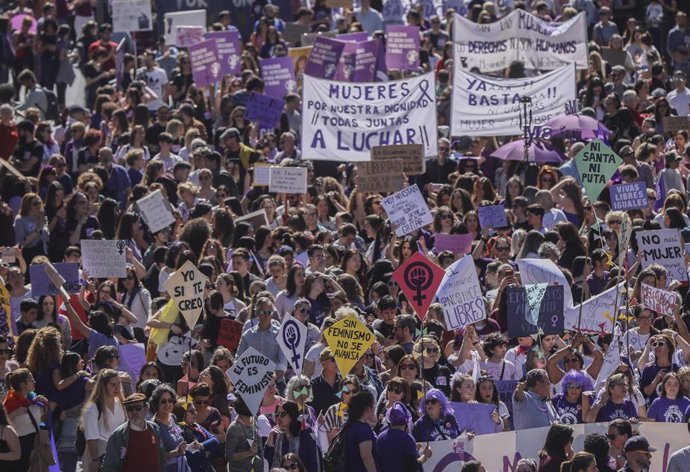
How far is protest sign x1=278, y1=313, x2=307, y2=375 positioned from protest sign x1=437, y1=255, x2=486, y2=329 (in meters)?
1.34

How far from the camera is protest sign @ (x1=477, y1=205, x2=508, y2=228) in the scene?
65.3 feet

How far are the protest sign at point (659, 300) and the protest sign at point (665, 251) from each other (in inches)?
58.6

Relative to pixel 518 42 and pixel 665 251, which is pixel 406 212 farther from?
pixel 518 42

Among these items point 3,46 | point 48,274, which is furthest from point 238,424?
point 3,46

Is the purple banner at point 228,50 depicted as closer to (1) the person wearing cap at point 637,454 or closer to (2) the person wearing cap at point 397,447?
(2) the person wearing cap at point 397,447

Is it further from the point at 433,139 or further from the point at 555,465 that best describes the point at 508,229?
the point at 555,465

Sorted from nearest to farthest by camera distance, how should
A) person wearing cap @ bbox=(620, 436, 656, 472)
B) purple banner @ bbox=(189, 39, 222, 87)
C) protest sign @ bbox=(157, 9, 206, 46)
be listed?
person wearing cap @ bbox=(620, 436, 656, 472) < purple banner @ bbox=(189, 39, 222, 87) < protest sign @ bbox=(157, 9, 206, 46)

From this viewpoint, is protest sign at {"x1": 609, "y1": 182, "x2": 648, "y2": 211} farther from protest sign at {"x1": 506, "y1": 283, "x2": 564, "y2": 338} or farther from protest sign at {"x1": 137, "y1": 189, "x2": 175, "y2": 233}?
protest sign at {"x1": 137, "y1": 189, "x2": 175, "y2": 233}

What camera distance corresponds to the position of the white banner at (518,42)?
90.3ft

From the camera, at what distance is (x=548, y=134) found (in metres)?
23.5

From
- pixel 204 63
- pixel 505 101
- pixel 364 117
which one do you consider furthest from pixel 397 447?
pixel 204 63

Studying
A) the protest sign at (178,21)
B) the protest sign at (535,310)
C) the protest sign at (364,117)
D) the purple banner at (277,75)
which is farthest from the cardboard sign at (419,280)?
the protest sign at (178,21)

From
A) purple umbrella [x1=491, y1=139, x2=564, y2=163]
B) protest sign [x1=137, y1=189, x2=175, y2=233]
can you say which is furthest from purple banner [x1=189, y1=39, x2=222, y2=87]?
protest sign [x1=137, y1=189, x2=175, y2=233]

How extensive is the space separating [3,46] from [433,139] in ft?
31.1
